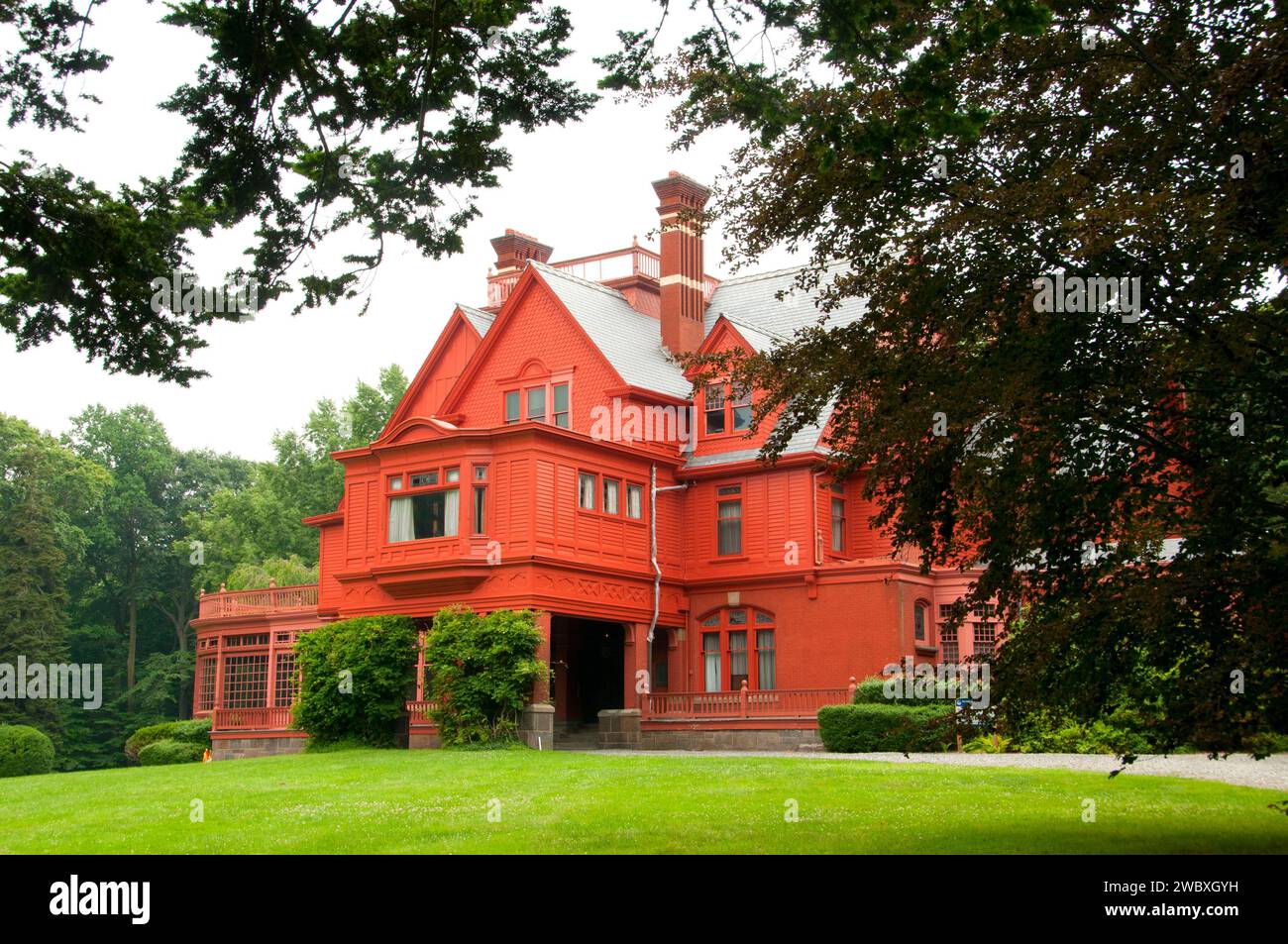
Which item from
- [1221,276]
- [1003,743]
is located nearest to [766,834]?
[1221,276]

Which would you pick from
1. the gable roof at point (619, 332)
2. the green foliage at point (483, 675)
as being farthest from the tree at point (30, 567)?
the green foliage at point (483, 675)

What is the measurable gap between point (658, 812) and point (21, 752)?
3590 cm

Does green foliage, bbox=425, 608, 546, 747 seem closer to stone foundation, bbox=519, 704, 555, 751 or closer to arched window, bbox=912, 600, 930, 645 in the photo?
stone foundation, bbox=519, 704, 555, 751

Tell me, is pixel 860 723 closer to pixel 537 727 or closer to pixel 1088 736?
pixel 1088 736

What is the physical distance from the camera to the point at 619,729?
31.9 m

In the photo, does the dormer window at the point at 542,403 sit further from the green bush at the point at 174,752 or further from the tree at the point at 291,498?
the tree at the point at 291,498

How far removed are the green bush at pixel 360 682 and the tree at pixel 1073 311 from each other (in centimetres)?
1985

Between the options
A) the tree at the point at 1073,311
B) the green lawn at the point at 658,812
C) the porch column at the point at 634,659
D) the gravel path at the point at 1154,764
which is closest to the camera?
the tree at the point at 1073,311

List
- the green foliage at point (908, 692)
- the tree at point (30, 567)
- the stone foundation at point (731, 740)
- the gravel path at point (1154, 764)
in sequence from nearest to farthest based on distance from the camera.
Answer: the gravel path at point (1154, 764), the green foliage at point (908, 692), the stone foundation at point (731, 740), the tree at point (30, 567)

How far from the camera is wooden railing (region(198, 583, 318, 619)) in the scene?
148ft

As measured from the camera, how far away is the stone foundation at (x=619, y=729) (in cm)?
3147

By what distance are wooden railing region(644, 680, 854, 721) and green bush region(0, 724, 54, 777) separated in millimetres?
22308

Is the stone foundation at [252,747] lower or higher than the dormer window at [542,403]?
lower

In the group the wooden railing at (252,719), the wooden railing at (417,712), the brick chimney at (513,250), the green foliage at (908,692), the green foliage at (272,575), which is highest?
the brick chimney at (513,250)
